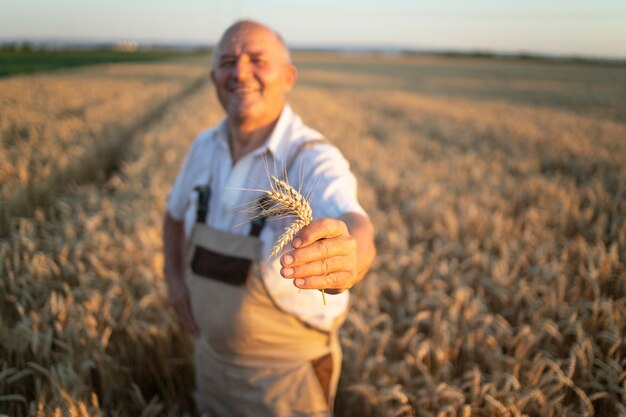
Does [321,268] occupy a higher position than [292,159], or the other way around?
[292,159]

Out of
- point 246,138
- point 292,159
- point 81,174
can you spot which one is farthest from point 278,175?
point 81,174

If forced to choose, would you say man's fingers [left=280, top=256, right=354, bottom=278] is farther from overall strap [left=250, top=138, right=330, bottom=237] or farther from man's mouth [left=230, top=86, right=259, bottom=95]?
man's mouth [left=230, top=86, right=259, bottom=95]

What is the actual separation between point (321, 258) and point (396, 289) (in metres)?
2.28

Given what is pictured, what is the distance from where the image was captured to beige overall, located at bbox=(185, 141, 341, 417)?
1.75 m

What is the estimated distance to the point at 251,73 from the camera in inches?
71.4

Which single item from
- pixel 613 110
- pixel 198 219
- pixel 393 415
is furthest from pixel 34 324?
pixel 613 110

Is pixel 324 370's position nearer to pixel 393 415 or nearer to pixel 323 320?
pixel 323 320

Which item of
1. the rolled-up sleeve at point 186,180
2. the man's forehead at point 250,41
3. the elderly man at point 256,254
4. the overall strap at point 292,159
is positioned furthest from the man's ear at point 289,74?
the rolled-up sleeve at point 186,180

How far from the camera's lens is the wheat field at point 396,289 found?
2.04 meters

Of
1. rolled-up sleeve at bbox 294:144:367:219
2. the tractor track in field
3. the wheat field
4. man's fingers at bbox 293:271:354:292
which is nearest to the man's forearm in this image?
rolled-up sleeve at bbox 294:144:367:219

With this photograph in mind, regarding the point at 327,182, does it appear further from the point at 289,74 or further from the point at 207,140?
the point at 207,140

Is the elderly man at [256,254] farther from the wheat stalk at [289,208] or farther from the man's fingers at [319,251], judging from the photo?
the wheat stalk at [289,208]

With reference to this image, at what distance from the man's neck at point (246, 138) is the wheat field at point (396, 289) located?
3.97 ft

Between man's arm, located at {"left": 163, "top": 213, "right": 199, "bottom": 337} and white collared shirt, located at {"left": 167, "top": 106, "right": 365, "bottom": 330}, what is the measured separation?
223 millimetres
